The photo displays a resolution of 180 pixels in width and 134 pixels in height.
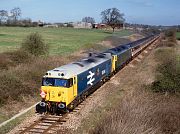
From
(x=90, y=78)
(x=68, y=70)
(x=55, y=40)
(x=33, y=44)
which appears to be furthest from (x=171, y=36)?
(x=68, y=70)

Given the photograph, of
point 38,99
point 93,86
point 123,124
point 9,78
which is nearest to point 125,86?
point 93,86

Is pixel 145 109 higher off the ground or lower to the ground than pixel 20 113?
higher

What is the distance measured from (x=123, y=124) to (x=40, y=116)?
8116 mm

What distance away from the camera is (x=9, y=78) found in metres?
22.7

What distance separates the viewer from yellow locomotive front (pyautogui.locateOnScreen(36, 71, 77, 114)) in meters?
18.6

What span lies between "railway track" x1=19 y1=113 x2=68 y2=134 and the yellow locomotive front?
1.51ft

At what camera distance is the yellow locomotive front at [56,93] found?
18625mm

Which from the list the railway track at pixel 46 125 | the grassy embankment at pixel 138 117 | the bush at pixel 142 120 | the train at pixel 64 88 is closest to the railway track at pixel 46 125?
the railway track at pixel 46 125

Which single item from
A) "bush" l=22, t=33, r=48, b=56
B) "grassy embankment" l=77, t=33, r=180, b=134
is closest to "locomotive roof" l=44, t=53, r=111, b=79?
"grassy embankment" l=77, t=33, r=180, b=134

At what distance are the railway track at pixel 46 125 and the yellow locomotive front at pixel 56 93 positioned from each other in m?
0.46

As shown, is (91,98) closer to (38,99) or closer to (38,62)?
(38,99)

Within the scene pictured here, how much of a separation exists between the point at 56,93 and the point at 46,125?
2.16 metres

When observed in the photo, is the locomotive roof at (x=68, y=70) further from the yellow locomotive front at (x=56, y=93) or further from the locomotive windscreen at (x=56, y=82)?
the locomotive windscreen at (x=56, y=82)

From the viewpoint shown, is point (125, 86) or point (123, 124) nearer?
point (123, 124)
